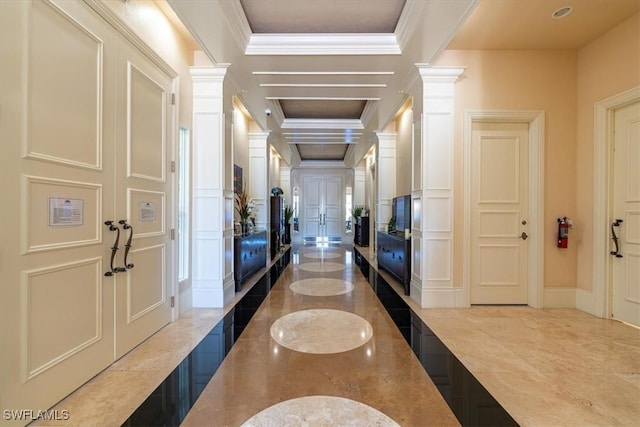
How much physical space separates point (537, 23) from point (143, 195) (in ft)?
14.7

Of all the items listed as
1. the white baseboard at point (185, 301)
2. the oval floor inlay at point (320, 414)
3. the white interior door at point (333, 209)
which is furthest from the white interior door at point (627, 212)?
the white interior door at point (333, 209)

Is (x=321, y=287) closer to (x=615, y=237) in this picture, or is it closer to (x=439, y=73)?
(x=439, y=73)

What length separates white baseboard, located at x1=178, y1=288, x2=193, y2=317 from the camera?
3554mm

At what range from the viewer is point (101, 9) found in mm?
2211

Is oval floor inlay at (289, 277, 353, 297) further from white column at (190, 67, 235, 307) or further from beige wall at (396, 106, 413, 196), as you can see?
beige wall at (396, 106, 413, 196)

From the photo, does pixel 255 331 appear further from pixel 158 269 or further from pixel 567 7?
pixel 567 7

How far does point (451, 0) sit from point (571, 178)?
285 cm

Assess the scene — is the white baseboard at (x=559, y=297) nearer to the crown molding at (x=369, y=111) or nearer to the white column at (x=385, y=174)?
the white column at (x=385, y=174)

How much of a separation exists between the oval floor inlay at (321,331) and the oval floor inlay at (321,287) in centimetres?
83

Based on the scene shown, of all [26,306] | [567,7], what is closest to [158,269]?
[26,306]

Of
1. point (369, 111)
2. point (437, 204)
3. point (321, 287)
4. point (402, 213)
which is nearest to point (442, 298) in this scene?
point (437, 204)

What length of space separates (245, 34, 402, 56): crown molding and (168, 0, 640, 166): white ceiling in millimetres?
10

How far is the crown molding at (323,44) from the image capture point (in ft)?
11.5

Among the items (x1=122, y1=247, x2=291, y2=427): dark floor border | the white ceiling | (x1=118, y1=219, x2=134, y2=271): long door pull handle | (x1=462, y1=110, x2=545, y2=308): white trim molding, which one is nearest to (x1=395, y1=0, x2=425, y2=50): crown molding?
the white ceiling
